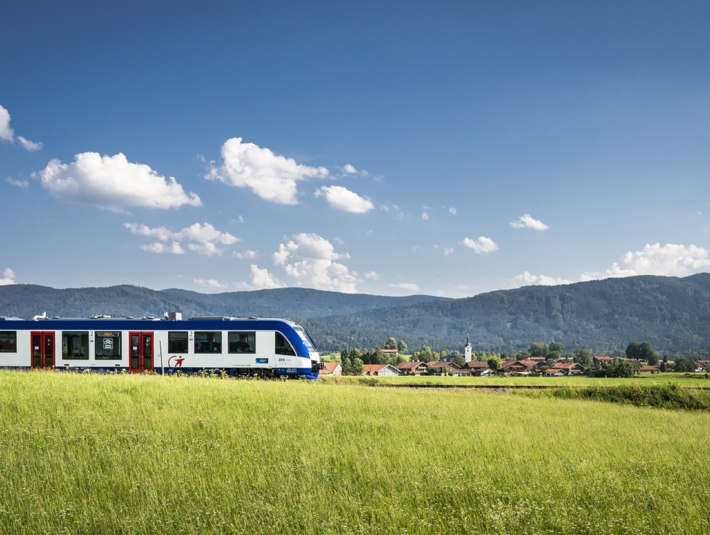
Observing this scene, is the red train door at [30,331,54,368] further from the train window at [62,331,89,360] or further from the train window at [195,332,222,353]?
the train window at [195,332,222,353]

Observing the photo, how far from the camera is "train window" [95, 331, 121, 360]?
109ft

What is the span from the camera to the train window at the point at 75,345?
33.2 m

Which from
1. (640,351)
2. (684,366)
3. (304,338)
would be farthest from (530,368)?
(304,338)

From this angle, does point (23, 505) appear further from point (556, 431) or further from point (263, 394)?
point (556, 431)

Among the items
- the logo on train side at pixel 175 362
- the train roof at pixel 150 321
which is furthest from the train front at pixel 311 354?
the logo on train side at pixel 175 362

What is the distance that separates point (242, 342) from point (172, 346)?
360 cm

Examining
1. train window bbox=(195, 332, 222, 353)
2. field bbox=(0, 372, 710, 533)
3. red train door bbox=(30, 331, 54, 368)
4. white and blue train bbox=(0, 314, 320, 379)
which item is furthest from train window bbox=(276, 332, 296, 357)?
field bbox=(0, 372, 710, 533)

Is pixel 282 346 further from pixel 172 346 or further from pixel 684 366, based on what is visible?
pixel 684 366

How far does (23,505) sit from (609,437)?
1428 cm

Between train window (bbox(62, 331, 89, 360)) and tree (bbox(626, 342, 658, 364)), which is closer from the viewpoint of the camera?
train window (bbox(62, 331, 89, 360))

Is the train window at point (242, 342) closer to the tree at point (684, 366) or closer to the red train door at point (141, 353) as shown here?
the red train door at point (141, 353)

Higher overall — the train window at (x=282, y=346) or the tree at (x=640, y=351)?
the train window at (x=282, y=346)

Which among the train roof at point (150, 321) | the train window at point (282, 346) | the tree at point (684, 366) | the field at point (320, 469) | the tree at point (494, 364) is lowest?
the tree at point (494, 364)

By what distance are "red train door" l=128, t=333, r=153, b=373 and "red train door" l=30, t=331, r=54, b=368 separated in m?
4.30
